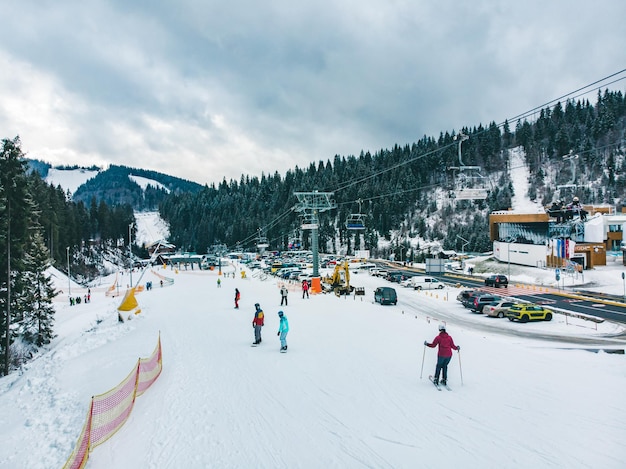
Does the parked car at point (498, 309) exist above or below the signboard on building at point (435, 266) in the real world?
below

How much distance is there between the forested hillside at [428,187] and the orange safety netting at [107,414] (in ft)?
326

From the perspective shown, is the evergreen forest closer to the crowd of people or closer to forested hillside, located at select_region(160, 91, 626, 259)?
forested hillside, located at select_region(160, 91, 626, 259)

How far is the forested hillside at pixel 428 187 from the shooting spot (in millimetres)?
126181

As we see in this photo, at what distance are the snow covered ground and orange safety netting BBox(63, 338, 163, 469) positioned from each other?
204 mm

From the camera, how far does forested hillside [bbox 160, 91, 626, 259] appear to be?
126181mm

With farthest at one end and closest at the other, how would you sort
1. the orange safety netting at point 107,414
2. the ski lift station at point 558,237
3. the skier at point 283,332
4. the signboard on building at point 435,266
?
1. the signboard on building at point 435,266
2. the ski lift station at point 558,237
3. the skier at point 283,332
4. the orange safety netting at point 107,414

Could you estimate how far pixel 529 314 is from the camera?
27.0 metres

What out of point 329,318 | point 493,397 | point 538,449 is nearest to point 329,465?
point 538,449

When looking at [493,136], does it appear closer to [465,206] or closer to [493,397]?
[465,206]

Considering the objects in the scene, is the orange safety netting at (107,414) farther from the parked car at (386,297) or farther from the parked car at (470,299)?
the parked car at (470,299)

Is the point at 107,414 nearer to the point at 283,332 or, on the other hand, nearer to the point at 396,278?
the point at 283,332

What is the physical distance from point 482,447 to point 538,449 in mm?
898

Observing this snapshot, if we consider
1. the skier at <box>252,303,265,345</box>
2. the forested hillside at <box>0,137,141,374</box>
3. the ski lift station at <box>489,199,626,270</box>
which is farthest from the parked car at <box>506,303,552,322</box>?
the forested hillside at <box>0,137,141,374</box>

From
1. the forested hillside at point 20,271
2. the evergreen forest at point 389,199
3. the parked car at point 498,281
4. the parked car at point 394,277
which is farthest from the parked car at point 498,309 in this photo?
the evergreen forest at point 389,199
